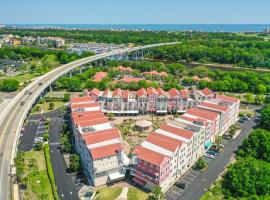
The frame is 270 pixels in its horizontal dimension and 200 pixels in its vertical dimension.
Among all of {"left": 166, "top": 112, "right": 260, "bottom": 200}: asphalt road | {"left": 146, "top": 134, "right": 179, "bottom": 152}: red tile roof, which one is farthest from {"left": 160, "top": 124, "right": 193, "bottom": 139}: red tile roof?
{"left": 166, "top": 112, "right": 260, "bottom": 200}: asphalt road

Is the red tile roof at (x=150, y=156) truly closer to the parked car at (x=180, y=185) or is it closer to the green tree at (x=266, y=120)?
the parked car at (x=180, y=185)

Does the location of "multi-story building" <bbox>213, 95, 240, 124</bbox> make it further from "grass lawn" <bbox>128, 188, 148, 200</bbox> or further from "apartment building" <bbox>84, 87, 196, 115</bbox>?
"grass lawn" <bbox>128, 188, 148, 200</bbox>

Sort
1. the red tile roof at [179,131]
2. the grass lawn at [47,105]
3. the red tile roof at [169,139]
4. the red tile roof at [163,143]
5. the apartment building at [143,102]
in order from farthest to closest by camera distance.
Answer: the grass lawn at [47,105], the apartment building at [143,102], the red tile roof at [179,131], the red tile roof at [169,139], the red tile roof at [163,143]

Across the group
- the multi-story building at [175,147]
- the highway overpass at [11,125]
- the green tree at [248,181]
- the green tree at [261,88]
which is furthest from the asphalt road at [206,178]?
the green tree at [261,88]

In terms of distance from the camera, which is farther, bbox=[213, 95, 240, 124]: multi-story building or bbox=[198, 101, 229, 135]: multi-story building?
bbox=[213, 95, 240, 124]: multi-story building

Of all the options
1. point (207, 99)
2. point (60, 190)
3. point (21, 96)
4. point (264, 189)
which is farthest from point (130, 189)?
point (21, 96)

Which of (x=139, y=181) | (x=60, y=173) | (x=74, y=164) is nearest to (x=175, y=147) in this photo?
(x=139, y=181)
